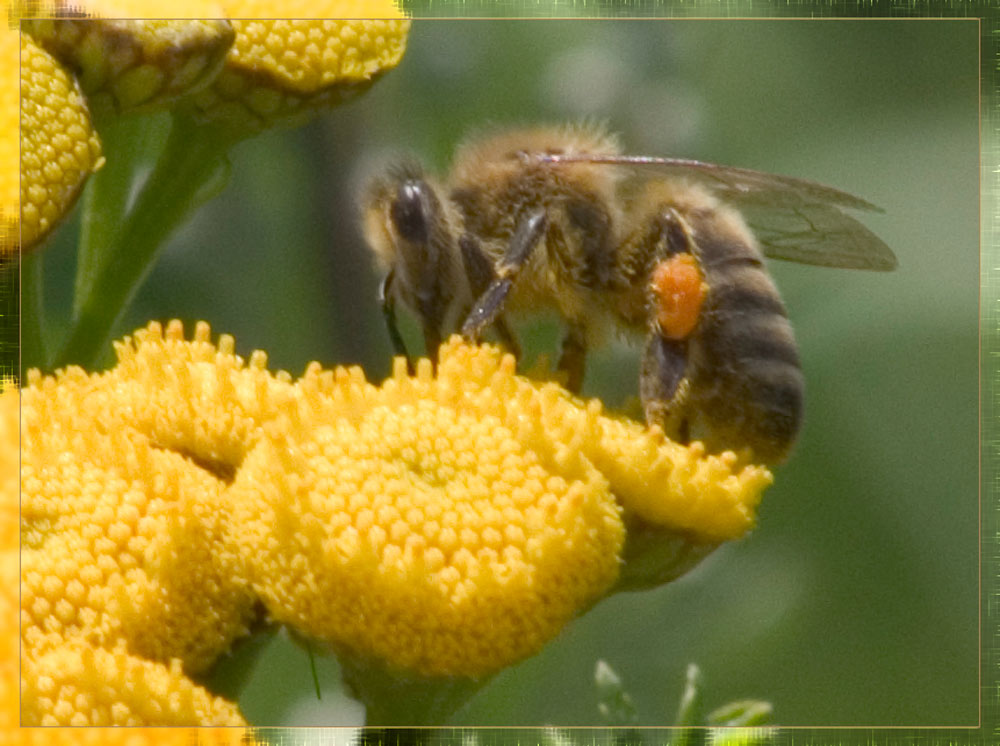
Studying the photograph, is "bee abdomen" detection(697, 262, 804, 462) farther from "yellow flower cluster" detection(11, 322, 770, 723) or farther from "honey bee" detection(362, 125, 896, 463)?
"yellow flower cluster" detection(11, 322, 770, 723)

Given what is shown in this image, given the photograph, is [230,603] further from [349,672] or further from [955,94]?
[955,94]

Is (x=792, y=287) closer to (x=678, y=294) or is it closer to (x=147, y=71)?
(x=678, y=294)

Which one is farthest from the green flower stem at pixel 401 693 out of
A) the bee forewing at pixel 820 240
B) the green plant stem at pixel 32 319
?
the bee forewing at pixel 820 240

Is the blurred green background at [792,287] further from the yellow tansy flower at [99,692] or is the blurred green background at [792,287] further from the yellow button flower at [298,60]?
the yellow tansy flower at [99,692]

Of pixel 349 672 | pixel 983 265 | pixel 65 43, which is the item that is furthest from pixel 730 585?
pixel 65 43

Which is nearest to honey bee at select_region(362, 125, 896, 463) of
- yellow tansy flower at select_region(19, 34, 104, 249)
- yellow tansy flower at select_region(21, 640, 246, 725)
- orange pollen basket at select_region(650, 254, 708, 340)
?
orange pollen basket at select_region(650, 254, 708, 340)

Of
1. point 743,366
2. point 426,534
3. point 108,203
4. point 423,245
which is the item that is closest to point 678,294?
point 743,366
